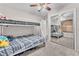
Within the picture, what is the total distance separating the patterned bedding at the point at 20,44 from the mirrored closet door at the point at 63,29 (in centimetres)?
25

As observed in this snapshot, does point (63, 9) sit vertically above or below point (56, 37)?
above

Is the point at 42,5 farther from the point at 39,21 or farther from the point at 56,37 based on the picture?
the point at 56,37

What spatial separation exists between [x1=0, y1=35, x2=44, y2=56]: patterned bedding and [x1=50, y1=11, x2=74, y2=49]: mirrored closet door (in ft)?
0.81

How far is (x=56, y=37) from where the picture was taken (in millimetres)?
1746

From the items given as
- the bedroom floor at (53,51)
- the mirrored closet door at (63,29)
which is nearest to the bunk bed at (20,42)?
the bedroom floor at (53,51)

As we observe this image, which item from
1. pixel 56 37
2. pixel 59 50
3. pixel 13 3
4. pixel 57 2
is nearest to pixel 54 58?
pixel 59 50

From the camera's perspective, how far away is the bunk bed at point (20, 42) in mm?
1552

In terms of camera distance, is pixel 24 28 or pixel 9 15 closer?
pixel 9 15

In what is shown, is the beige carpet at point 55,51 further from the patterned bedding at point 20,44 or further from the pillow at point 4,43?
the pillow at point 4,43

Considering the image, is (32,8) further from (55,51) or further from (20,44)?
(55,51)

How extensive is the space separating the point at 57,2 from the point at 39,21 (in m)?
0.42

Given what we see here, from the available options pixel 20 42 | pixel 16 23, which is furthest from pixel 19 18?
pixel 20 42

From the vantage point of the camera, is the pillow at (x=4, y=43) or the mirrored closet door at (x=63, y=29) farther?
the mirrored closet door at (x=63, y=29)

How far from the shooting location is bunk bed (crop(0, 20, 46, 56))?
1.55 m
